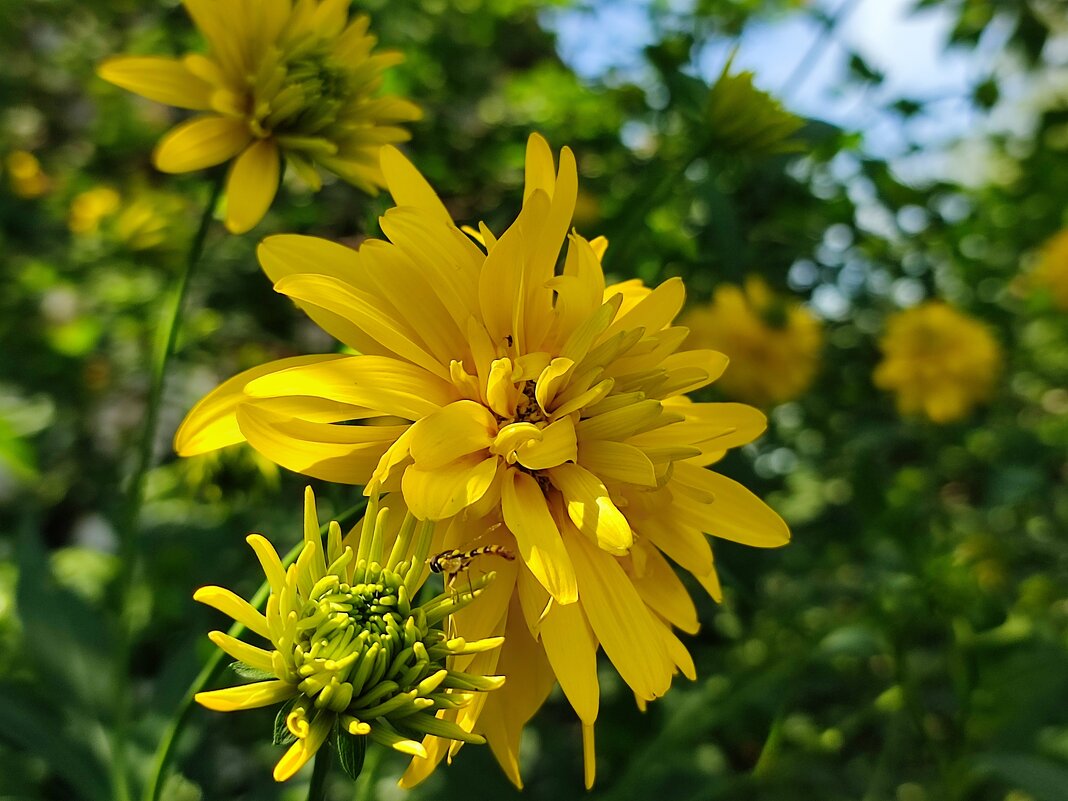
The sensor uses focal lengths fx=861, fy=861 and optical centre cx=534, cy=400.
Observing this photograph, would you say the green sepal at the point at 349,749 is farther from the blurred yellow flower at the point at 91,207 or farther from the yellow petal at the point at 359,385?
the blurred yellow flower at the point at 91,207

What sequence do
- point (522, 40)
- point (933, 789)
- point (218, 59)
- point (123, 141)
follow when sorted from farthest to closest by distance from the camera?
point (522, 40) < point (123, 141) < point (933, 789) < point (218, 59)

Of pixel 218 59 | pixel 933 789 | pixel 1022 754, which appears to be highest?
pixel 218 59

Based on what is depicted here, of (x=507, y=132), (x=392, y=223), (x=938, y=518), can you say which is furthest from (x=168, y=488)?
(x=938, y=518)

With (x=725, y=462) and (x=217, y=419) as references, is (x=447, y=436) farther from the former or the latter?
(x=725, y=462)

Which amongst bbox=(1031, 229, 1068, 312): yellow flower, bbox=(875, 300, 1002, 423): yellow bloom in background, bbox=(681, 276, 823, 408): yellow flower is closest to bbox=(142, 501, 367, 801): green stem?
bbox=(681, 276, 823, 408): yellow flower

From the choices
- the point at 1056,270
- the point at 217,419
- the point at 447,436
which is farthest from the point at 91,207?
the point at 1056,270

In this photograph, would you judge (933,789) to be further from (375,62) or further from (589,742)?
(375,62)
